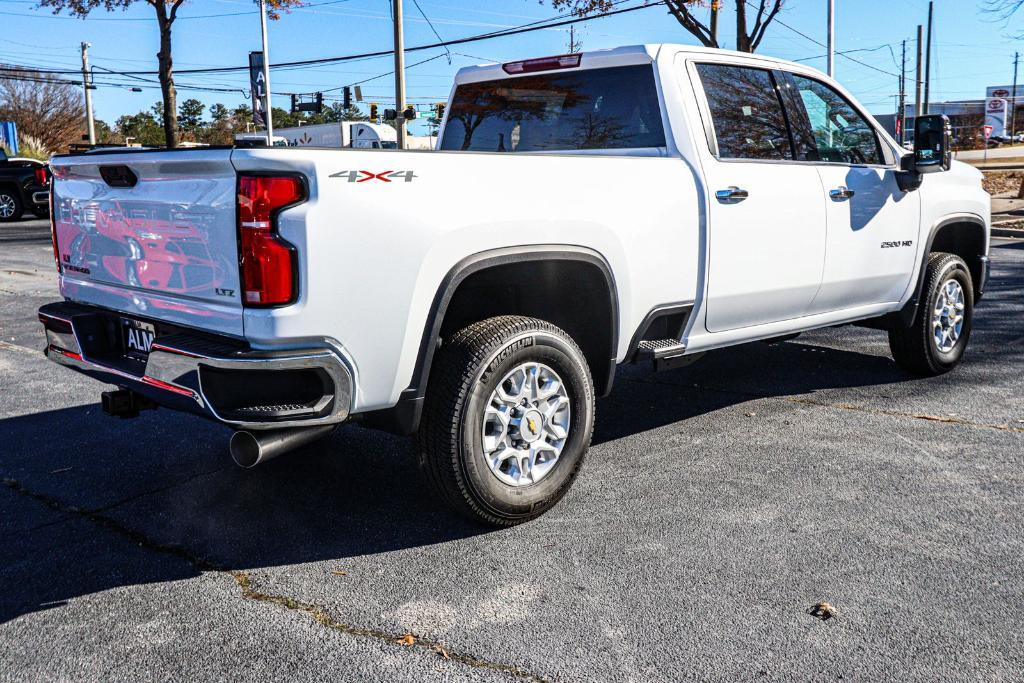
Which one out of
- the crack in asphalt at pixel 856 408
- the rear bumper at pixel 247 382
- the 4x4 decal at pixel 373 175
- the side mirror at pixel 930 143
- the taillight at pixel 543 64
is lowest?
the crack in asphalt at pixel 856 408

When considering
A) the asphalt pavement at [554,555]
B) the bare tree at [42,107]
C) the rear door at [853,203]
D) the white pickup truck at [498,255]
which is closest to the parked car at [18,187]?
the asphalt pavement at [554,555]

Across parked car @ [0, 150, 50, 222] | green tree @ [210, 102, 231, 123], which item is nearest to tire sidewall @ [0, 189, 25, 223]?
parked car @ [0, 150, 50, 222]

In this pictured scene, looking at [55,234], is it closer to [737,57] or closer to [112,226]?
Answer: [112,226]

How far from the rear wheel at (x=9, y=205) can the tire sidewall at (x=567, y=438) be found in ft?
74.7

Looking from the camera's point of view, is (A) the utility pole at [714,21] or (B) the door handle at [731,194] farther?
(A) the utility pole at [714,21]

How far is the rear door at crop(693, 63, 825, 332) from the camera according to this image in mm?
4724

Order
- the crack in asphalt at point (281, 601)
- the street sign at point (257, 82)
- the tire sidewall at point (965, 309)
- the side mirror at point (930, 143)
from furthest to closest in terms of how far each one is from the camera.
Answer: the street sign at point (257, 82) → the tire sidewall at point (965, 309) → the side mirror at point (930, 143) → the crack in asphalt at point (281, 601)

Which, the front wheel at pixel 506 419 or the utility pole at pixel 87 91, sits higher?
the utility pole at pixel 87 91

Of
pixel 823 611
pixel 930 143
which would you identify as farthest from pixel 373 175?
pixel 930 143

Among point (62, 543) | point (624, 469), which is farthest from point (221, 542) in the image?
point (624, 469)

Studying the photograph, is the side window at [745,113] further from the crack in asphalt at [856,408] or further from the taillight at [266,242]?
the taillight at [266,242]

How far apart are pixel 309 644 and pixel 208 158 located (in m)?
1.60

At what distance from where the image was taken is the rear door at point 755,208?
472cm

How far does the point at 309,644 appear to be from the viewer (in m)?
3.01
